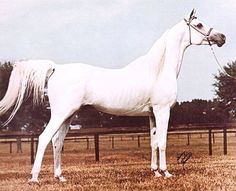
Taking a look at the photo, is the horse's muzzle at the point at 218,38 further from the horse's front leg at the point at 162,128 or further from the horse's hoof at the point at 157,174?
the horse's hoof at the point at 157,174

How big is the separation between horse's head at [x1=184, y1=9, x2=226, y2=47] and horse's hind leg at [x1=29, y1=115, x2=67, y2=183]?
0.54 metres

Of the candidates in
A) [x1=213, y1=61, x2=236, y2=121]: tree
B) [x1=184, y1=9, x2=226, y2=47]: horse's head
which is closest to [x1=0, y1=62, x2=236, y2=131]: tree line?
[x1=213, y1=61, x2=236, y2=121]: tree

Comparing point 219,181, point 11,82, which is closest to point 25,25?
point 11,82

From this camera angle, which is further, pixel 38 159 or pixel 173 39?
pixel 173 39

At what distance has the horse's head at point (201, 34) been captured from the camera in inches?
68.4

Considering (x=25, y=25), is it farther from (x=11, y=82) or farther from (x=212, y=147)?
(x=212, y=147)

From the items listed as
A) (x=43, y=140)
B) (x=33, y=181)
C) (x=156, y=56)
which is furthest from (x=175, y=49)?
(x=33, y=181)

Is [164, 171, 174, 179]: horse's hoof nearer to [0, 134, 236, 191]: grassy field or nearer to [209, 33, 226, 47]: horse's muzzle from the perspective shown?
[0, 134, 236, 191]: grassy field

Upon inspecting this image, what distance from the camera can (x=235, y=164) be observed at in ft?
6.01

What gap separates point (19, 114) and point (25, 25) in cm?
29

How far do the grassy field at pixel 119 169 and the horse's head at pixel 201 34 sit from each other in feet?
1.07

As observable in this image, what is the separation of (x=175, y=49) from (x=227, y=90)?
9.5 inches

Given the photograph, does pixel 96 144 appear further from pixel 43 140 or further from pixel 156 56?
pixel 156 56

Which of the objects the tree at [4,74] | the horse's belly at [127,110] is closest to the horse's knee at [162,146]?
the horse's belly at [127,110]
